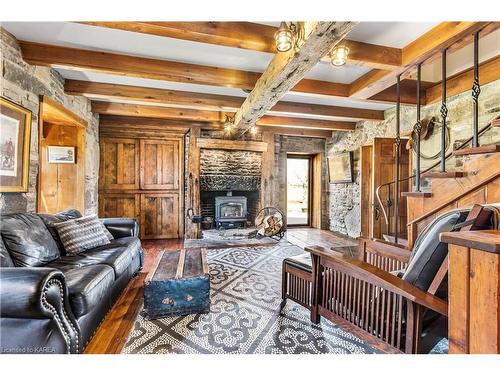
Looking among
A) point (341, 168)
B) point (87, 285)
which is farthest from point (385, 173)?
point (87, 285)

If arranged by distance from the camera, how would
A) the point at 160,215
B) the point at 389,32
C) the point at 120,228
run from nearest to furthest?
the point at 389,32
the point at 120,228
the point at 160,215

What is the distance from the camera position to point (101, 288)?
68.4 inches

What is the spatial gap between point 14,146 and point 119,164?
8.01ft

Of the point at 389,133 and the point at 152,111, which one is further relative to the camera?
the point at 389,133

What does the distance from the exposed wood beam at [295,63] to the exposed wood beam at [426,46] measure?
1.10 metres

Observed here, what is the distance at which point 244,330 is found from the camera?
5.83 ft

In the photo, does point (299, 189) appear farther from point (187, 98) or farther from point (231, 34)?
point (231, 34)

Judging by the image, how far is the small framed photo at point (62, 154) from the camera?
3684 mm

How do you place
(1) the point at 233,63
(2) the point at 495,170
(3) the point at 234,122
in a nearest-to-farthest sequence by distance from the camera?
(2) the point at 495,170 → (1) the point at 233,63 → (3) the point at 234,122

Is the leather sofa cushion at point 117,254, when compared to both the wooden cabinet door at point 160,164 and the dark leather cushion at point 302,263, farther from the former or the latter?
the wooden cabinet door at point 160,164
